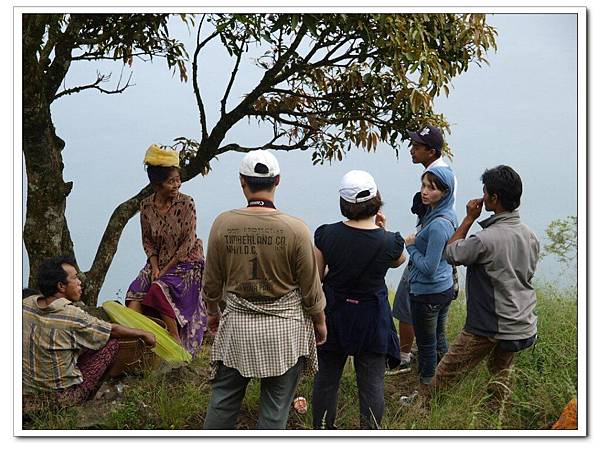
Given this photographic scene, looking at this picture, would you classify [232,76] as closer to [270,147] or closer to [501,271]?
[270,147]

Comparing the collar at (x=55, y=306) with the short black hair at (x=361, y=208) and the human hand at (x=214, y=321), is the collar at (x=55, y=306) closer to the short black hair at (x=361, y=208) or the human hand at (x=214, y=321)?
the human hand at (x=214, y=321)

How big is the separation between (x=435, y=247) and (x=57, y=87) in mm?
3125

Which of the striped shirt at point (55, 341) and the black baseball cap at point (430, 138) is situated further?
the black baseball cap at point (430, 138)

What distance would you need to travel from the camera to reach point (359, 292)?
365 cm

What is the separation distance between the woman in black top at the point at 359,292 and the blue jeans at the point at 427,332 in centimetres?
55

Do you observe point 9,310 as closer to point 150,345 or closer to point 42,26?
point 150,345

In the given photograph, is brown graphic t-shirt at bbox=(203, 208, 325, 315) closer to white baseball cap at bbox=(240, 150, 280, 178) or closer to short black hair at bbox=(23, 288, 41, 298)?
white baseball cap at bbox=(240, 150, 280, 178)

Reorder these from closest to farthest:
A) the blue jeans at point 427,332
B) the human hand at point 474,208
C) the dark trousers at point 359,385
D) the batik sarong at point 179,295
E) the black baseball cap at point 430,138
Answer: the dark trousers at point 359,385 → the human hand at point 474,208 → the blue jeans at point 427,332 → the black baseball cap at point 430,138 → the batik sarong at point 179,295

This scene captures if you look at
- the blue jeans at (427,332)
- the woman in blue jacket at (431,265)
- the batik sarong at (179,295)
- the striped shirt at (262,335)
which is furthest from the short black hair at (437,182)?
the batik sarong at (179,295)

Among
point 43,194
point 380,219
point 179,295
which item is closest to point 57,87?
point 43,194

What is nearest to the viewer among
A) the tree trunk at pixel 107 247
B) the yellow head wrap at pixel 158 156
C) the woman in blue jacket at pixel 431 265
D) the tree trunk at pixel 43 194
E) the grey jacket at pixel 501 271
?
the grey jacket at pixel 501 271

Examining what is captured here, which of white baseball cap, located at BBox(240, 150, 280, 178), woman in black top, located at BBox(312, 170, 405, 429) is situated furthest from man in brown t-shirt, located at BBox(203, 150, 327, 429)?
woman in black top, located at BBox(312, 170, 405, 429)

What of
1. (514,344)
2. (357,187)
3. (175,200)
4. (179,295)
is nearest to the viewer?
(357,187)

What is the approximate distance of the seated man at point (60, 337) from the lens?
410 cm
